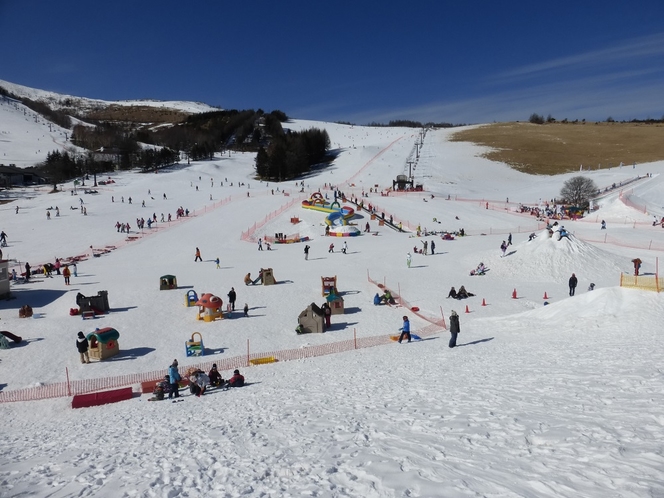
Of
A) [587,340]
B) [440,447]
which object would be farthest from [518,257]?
[440,447]

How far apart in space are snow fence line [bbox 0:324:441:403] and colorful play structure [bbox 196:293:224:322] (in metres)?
4.11

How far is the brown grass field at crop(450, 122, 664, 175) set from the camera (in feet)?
279

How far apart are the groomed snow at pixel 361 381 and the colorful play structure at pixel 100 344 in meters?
0.47

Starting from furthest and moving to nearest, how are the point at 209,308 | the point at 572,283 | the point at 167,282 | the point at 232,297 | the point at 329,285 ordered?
the point at 167,282 < the point at 329,285 < the point at 572,283 < the point at 232,297 < the point at 209,308

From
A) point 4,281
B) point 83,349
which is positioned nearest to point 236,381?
point 83,349

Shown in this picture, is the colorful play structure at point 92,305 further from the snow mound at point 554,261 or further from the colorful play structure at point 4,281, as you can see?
the snow mound at point 554,261

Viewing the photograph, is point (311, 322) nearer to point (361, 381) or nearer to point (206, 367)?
point (206, 367)

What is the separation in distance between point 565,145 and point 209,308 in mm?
103243

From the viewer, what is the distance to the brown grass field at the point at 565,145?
3351 inches

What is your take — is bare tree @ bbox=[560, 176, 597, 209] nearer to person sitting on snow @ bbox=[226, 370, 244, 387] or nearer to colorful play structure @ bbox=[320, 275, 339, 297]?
colorful play structure @ bbox=[320, 275, 339, 297]

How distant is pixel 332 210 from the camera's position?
4534cm

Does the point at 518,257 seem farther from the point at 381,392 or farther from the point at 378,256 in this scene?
the point at 381,392

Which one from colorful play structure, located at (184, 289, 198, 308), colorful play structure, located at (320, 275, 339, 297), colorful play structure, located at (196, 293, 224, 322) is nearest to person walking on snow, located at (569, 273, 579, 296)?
colorful play structure, located at (320, 275, 339, 297)

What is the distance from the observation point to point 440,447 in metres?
6.79
